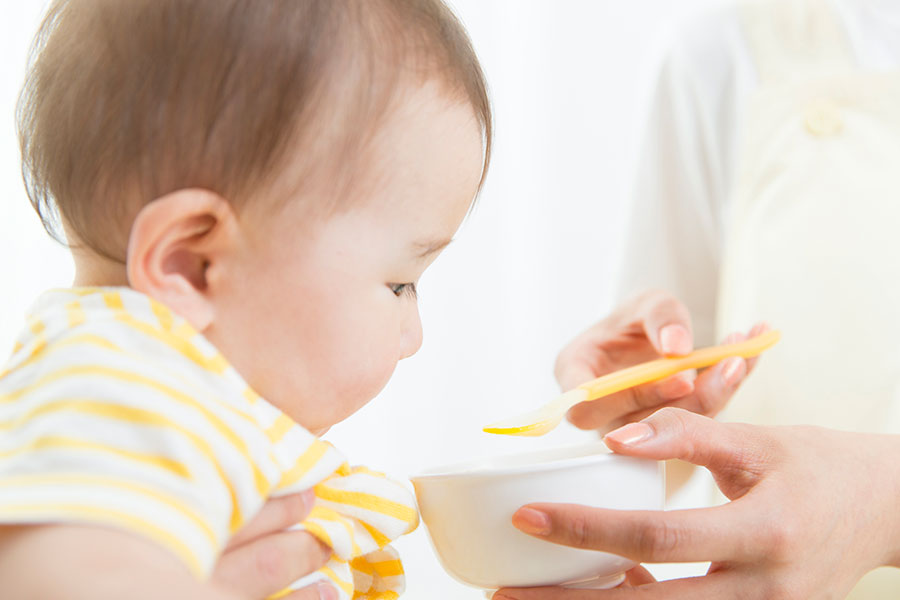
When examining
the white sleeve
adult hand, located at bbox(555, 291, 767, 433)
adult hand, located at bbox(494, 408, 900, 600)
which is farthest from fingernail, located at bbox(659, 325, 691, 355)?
the white sleeve

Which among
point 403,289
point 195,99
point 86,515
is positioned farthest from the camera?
point 403,289

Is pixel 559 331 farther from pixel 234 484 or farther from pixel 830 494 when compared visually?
pixel 234 484

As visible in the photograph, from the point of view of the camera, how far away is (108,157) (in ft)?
1.81

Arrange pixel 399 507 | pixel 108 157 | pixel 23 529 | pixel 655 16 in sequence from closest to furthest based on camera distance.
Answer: pixel 23 529, pixel 108 157, pixel 399 507, pixel 655 16

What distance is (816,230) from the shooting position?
1.21 m

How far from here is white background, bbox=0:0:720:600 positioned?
6.12 feet

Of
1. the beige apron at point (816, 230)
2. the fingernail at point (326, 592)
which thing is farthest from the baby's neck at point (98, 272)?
the beige apron at point (816, 230)

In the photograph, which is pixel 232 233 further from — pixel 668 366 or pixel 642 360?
pixel 642 360

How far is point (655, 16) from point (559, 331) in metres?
0.74

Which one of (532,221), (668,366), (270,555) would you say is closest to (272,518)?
(270,555)

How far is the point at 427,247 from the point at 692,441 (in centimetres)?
24

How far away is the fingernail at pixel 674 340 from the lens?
36.9 inches

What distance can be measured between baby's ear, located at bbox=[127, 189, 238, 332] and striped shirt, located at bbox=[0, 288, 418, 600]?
0.7 inches

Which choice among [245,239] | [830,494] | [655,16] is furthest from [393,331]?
[655,16]
